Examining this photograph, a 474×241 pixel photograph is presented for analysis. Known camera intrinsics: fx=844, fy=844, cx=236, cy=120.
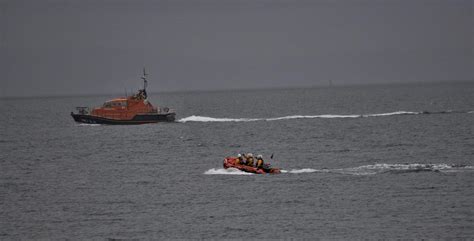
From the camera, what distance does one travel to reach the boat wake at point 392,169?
66.2 m

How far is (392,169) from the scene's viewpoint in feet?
221

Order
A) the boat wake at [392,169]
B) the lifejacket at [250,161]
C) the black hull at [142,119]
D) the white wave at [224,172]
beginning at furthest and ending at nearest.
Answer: the black hull at [142,119], the white wave at [224,172], the lifejacket at [250,161], the boat wake at [392,169]

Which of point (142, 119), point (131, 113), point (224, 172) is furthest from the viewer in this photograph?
point (131, 113)

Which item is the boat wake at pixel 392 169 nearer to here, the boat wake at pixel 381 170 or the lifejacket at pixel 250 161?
the boat wake at pixel 381 170

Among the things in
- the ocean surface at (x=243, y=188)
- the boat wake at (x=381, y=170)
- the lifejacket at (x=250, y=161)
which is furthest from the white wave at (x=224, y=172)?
the lifejacket at (x=250, y=161)

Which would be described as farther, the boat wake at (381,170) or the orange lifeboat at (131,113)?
the orange lifeboat at (131,113)

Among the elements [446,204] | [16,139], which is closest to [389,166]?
[446,204]

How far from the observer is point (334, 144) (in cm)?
9306

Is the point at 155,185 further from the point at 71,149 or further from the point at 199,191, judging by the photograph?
the point at 71,149

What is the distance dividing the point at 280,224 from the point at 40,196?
20063mm

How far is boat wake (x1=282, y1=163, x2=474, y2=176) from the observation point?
217 ft

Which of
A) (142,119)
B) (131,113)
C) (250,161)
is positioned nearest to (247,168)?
(250,161)

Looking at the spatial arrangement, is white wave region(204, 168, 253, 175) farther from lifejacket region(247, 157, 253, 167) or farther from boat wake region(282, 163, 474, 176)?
boat wake region(282, 163, 474, 176)

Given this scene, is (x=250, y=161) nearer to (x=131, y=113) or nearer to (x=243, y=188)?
(x=243, y=188)
